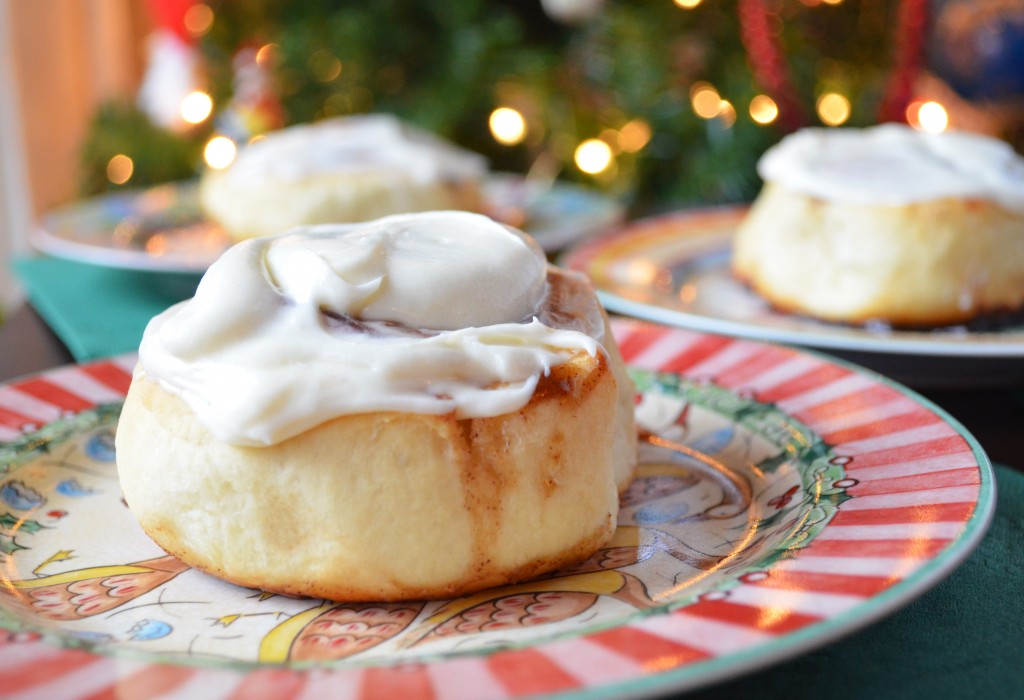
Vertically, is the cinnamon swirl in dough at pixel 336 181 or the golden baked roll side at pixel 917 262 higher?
the cinnamon swirl in dough at pixel 336 181

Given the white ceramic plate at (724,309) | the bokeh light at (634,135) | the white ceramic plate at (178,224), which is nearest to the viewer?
the white ceramic plate at (724,309)

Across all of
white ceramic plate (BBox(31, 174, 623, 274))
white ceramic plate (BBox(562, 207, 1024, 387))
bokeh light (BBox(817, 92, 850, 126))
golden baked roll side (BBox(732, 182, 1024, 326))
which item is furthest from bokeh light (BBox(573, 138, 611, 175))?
golden baked roll side (BBox(732, 182, 1024, 326))

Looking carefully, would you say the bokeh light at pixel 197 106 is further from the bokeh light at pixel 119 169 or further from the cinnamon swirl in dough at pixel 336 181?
the cinnamon swirl in dough at pixel 336 181

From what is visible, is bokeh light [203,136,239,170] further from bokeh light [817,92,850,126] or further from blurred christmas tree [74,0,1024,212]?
bokeh light [817,92,850,126]

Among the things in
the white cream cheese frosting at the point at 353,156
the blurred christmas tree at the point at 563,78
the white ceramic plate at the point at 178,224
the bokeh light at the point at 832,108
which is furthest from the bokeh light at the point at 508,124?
the bokeh light at the point at 832,108

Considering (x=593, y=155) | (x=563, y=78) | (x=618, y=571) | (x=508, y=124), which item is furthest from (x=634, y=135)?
(x=618, y=571)
